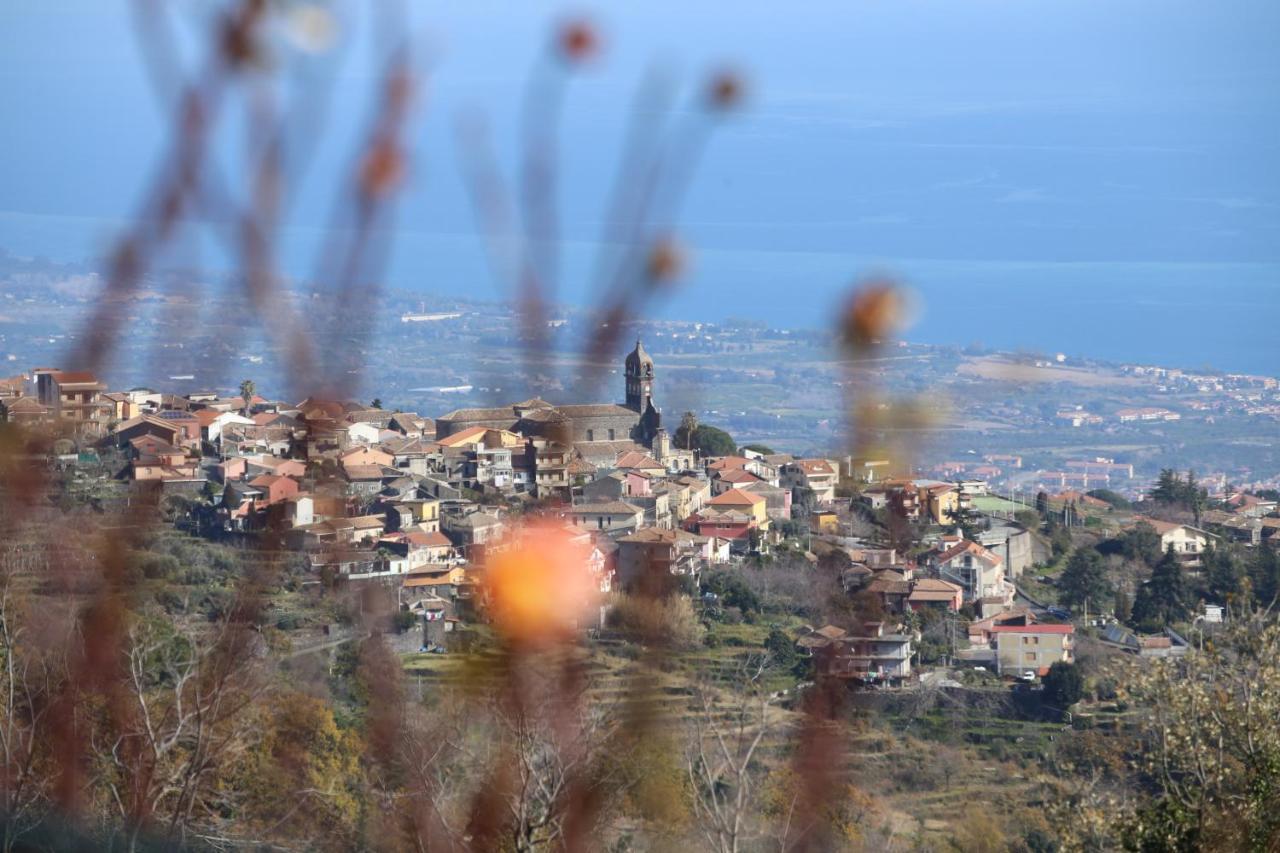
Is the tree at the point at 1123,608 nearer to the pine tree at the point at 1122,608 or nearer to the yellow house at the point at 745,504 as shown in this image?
the pine tree at the point at 1122,608

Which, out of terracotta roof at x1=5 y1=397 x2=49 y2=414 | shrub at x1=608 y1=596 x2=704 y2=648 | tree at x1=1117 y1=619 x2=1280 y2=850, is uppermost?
terracotta roof at x1=5 y1=397 x2=49 y2=414

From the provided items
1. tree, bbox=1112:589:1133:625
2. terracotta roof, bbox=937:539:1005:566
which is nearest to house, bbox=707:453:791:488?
terracotta roof, bbox=937:539:1005:566

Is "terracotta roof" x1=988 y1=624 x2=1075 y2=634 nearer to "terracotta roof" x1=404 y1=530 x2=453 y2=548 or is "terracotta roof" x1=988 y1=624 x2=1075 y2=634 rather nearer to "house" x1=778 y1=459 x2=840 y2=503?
"house" x1=778 y1=459 x2=840 y2=503

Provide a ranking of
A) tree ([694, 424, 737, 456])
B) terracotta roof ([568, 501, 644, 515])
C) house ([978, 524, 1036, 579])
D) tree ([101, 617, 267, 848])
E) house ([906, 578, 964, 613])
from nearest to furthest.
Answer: tree ([101, 617, 267, 848]) < terracotta roof ([568, 501, 644, 515]) < house ([906, 578, 964, 613]) < house ([978, 524, 1036, 579]) < tree ([694, 424, 737, 456])

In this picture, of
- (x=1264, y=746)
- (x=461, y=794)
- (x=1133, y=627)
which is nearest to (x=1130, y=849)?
(x=1264, y=746)

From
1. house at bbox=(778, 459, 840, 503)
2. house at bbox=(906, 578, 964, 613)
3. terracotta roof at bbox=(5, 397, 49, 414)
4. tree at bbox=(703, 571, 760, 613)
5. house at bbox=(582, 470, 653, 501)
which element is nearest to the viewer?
terracotta roof at bbox=(5, 397, 49, 414)

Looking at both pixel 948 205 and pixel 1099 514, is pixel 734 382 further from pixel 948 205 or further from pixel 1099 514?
pixel 1099 514

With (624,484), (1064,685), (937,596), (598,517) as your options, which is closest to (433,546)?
(624,484)
